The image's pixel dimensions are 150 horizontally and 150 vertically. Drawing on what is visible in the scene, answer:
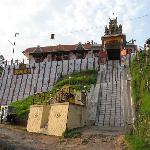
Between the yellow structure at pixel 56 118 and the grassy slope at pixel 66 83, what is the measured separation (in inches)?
174

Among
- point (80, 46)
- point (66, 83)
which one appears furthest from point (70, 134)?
point (80, 46)

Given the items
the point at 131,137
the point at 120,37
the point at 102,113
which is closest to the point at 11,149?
the point at 131,137

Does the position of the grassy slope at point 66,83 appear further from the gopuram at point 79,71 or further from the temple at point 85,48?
the temple at point 85,48

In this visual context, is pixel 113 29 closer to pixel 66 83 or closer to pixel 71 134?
pixel 66 83

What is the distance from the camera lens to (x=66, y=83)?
40812 millimetres

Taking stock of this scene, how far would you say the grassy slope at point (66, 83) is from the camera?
34.2 m

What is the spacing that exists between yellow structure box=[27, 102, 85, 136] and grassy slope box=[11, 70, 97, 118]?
4408mm

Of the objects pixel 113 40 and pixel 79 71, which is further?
pixel 113 40

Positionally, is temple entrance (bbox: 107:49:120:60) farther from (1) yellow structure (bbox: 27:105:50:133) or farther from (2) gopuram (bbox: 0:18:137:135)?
(1) yellow structure (bbox: 27:105:50:133)

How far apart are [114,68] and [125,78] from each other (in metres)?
5.29

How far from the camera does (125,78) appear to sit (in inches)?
1519

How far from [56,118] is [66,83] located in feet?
49.0

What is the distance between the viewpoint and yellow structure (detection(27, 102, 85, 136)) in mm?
25484

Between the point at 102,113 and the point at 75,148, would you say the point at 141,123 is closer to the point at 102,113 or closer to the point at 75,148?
Answer: the point at 75,148
